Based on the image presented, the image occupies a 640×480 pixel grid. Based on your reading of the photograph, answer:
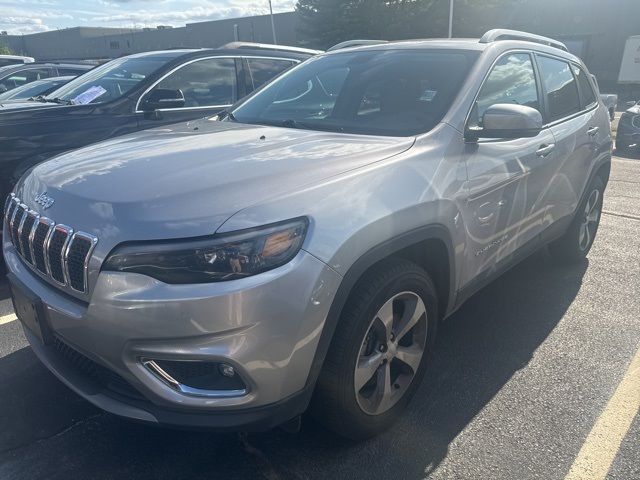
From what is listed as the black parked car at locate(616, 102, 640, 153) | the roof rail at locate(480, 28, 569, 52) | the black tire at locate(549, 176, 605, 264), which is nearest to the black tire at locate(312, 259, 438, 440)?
the roof rail at locate(480, 28, 569, 52)

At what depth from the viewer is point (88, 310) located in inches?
79.0

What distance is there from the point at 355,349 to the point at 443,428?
0.78 m

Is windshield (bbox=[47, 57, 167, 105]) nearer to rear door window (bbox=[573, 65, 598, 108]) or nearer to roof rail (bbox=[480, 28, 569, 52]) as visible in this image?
roof rail (bbox=[480, 28, 569, 52])

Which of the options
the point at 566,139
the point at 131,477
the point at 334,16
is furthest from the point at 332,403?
the point at 334,16

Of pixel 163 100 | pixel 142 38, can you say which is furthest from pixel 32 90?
pixel 142 38

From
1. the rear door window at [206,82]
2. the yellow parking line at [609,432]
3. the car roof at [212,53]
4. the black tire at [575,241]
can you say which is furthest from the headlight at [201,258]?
the car roof at [212,53]

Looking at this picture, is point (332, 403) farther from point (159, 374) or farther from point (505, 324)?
point (505, 324)

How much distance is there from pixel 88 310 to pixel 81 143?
324cm

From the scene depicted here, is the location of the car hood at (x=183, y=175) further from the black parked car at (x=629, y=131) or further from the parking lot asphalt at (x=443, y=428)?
the black parked car at (x=629, y=131)

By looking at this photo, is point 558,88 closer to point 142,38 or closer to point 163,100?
point 163,100

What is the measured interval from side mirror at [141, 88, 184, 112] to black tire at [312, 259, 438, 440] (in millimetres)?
3418

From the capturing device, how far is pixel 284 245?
196 cm

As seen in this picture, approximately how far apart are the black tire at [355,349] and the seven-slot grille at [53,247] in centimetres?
98

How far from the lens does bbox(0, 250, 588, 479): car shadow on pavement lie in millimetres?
2375
